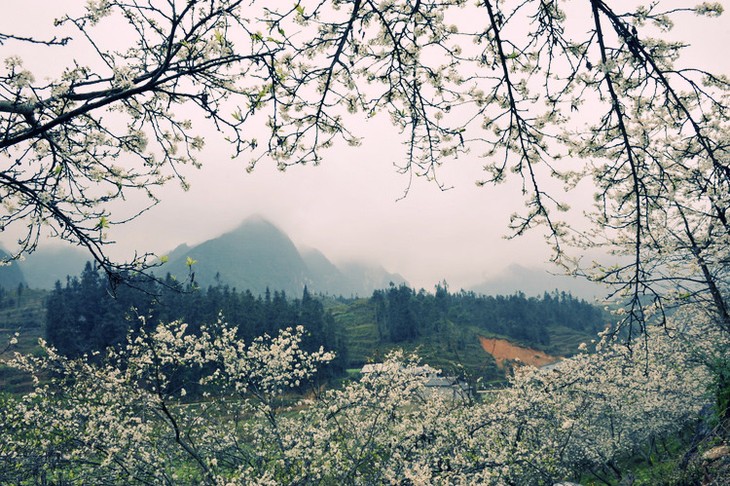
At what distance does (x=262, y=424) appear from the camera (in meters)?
13.8

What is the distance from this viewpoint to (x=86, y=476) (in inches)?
371

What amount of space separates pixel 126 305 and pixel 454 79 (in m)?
84.5

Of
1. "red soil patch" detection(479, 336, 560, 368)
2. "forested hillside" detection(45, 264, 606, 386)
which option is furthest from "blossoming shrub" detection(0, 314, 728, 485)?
"red soil patch" detection(479, 336, 560, 368)

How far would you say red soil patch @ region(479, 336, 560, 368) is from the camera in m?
112

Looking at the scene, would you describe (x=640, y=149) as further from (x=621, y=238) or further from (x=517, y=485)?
(x=517, y=485)

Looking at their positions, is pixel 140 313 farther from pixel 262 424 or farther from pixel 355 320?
pixel 355 320

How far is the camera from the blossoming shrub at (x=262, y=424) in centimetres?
916

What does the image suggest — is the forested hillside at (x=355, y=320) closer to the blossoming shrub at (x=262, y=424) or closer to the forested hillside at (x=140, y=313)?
the forested hillside at (x=140, y=313)

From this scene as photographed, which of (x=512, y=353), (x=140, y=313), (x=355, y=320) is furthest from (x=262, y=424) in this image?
(x=355, y=320)

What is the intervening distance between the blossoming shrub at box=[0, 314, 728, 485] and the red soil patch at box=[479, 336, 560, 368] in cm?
10015

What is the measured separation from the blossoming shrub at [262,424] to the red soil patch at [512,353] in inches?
3943

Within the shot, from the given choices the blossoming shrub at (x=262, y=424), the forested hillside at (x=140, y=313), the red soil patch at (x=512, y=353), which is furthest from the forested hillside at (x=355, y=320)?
the blossoming shrub at (x=262, y=424)

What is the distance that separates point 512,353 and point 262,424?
391 ft

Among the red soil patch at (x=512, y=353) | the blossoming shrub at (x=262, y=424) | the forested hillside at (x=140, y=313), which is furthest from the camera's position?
the red soil patch at (x=512, y=353)
